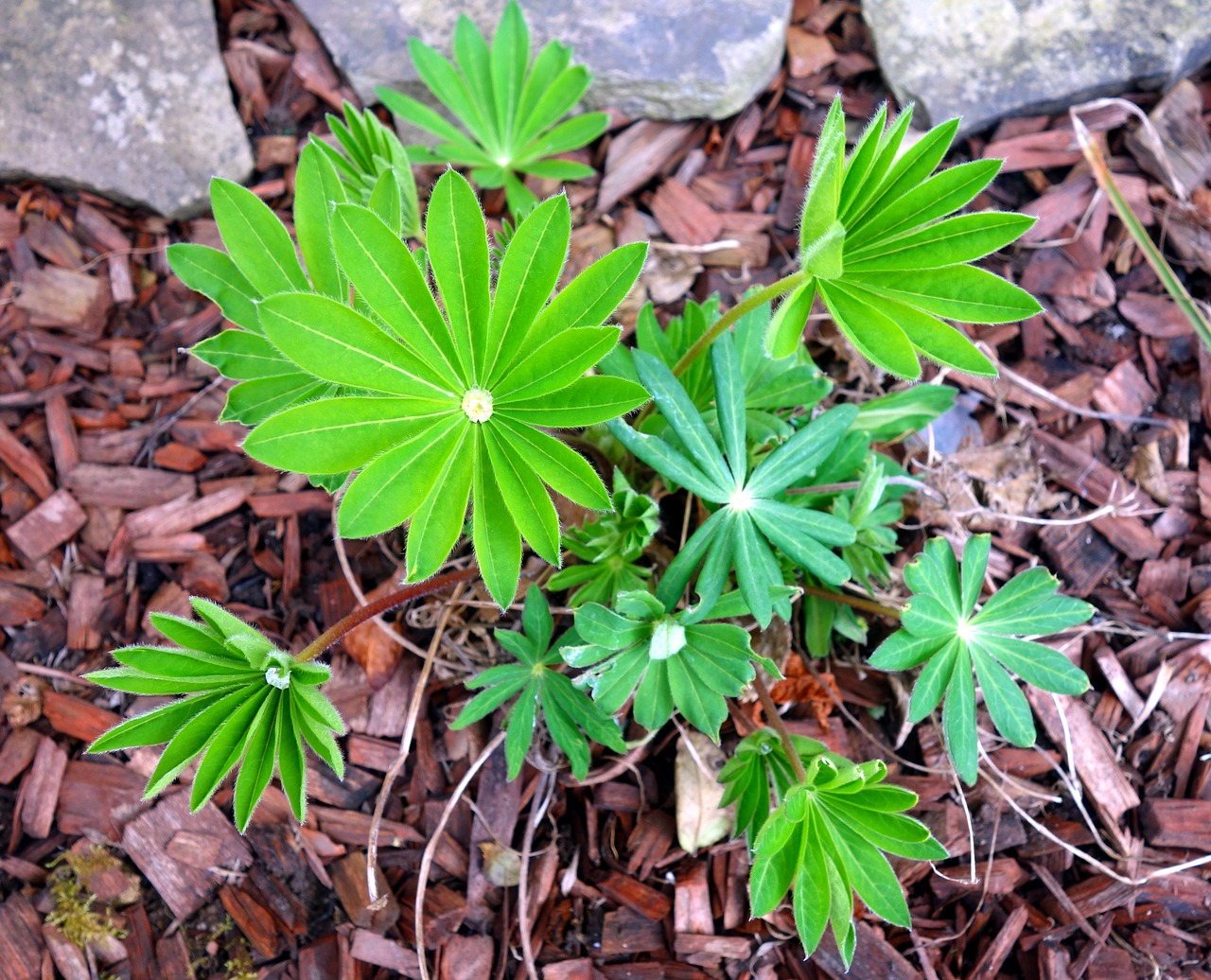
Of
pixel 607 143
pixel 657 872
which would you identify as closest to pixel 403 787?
pixel 657 872

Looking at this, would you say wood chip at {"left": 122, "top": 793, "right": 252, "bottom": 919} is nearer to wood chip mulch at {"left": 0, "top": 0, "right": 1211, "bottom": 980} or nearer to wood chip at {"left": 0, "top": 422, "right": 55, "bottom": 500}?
wood chip mulch at {"left": 0, "top": 0, "right": 1211, "bottom": 980}

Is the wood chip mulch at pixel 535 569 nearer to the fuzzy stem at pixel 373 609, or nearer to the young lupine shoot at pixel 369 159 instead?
the fuzzy stem at pixel 373 609

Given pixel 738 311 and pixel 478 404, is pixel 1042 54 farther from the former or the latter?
pixel 478 404

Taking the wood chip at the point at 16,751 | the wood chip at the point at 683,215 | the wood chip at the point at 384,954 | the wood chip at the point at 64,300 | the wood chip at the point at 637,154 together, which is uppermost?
the wood chip at the point at 637,154

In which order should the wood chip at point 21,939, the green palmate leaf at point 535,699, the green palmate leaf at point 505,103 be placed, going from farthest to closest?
the green palmate leaf at point 505,103 < the wood chip at point 21,939 < the green palmate leaf at point 535,699

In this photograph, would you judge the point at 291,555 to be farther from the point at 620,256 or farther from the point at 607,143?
the point at 607,143

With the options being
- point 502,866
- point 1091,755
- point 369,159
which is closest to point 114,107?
point 369,159

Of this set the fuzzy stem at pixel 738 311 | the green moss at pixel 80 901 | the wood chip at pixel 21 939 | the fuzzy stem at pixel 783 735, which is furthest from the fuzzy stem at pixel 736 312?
the wood chip at pixel 21 939
